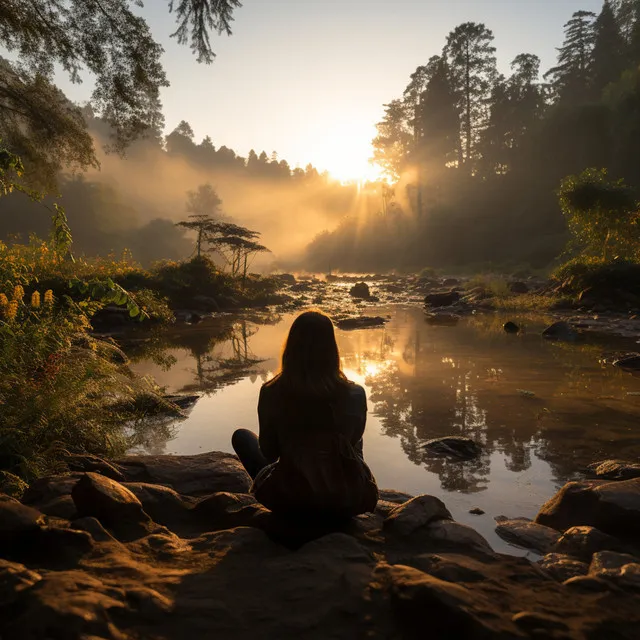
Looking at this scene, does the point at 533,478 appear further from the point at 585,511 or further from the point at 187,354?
the point at 187,354

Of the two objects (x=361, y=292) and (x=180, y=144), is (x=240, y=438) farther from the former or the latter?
(x=180, y=144)

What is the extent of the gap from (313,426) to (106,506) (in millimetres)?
1379

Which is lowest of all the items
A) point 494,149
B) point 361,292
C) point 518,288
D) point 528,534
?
point 528,534

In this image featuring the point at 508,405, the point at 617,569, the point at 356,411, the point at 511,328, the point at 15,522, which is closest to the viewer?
the point at 15,522

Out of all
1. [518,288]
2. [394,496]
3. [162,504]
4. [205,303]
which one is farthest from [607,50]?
[162,504]

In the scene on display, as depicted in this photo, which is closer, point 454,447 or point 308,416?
point 308,416

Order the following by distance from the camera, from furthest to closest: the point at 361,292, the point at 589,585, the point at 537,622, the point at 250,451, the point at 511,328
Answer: the point at 361,292
the point at 511,328
the point at 250,451
the point at 589,585
the point at 537,622

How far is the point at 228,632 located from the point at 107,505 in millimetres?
1320

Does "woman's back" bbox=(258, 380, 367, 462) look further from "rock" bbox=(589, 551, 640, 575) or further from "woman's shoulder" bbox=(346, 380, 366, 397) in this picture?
"rock" bbox=(589, 551, 640, 575)

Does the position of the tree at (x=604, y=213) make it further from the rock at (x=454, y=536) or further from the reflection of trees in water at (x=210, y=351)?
the rock at (x=454, y=536)

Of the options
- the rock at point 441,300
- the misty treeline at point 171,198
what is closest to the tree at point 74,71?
the rock at point 441,300

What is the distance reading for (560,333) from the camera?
39.8 feet

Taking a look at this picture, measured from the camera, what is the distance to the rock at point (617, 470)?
4.05 metres

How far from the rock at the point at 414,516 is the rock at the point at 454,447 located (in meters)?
1.95
